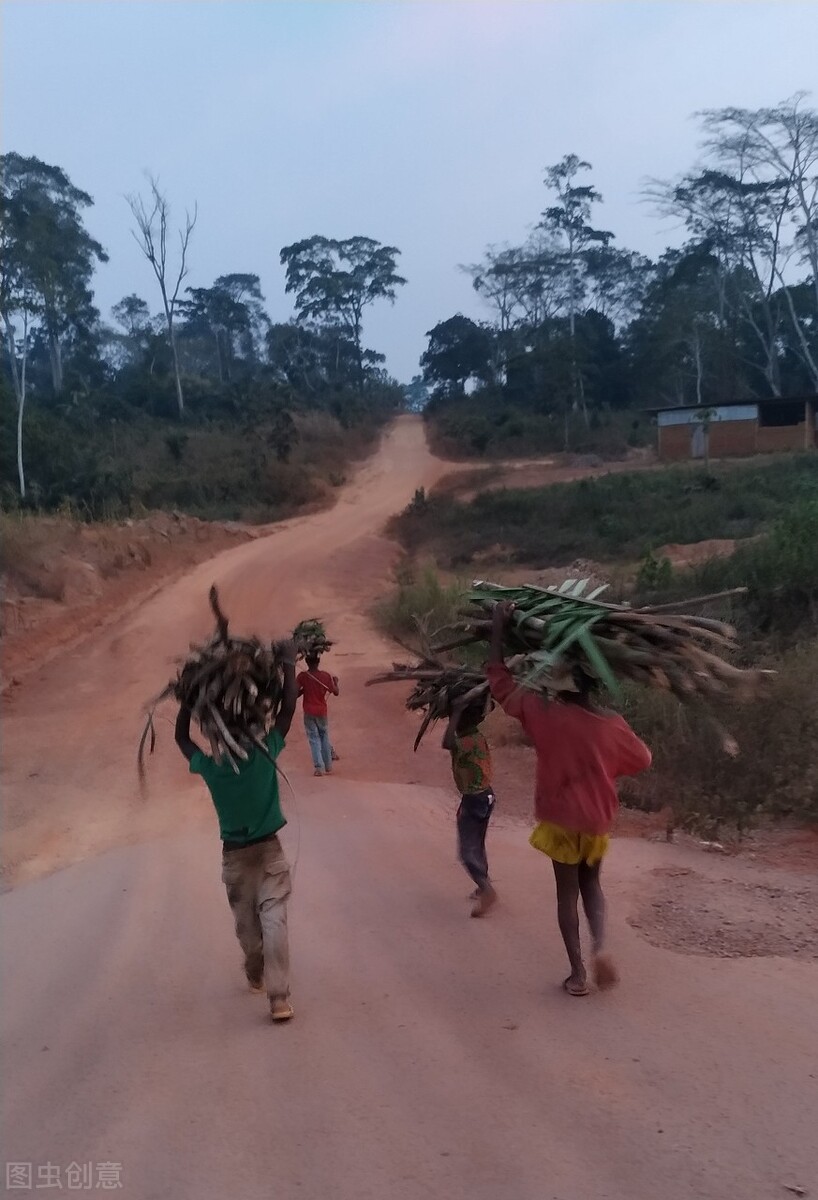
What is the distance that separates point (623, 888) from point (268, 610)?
44.4 feet

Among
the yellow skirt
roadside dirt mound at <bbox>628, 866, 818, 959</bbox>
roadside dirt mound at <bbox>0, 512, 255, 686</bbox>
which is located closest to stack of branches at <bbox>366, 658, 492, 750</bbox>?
the yellow skirt

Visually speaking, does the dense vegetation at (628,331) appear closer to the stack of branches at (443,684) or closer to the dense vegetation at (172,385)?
the dense vegetation at (172,385)

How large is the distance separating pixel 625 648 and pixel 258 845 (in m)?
1.80

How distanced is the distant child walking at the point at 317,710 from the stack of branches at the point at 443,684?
3039mm

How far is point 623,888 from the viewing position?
19.3ft

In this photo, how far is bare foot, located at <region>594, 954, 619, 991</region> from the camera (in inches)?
179

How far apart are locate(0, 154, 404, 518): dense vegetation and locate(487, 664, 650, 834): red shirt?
2209 centimetres

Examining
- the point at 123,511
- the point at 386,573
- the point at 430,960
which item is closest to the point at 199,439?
the point at 123,511

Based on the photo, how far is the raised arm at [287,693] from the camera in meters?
4.59

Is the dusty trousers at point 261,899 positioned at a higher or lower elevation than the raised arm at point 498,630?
lower

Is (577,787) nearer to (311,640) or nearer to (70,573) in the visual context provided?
(311,640)

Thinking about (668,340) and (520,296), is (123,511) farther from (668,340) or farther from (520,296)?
(520,296)

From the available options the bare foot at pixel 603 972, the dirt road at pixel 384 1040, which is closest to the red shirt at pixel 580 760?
the bare foot at pixel 603 972

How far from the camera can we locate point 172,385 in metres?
51.4
